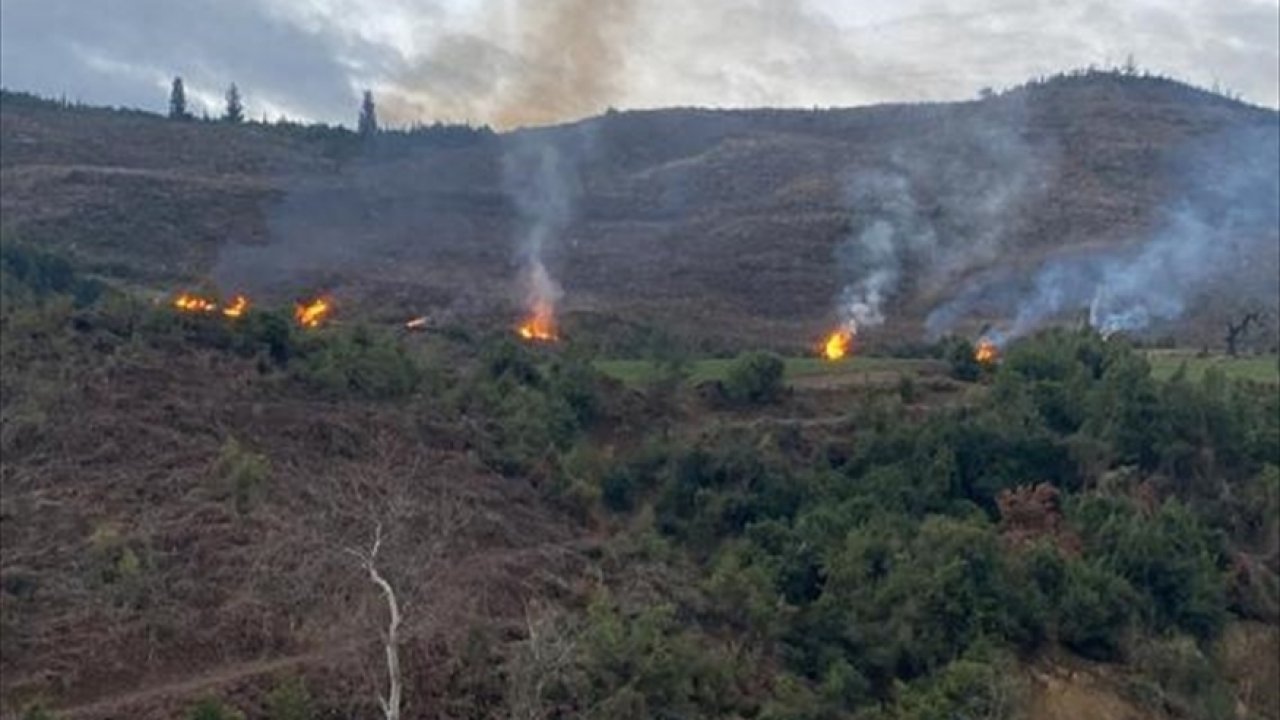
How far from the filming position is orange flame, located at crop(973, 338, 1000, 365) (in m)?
62.9

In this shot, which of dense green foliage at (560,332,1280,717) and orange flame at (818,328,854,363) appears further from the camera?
orange flame at (818,328,854,363)

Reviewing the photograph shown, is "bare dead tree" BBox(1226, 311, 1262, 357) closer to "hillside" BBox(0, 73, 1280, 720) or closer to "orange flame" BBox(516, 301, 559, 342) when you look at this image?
"hillside" BBox(0, 73, 1280, 720)

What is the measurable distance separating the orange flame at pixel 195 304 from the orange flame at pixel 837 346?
75.8 ft

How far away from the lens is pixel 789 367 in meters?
63.8

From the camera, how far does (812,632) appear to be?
41.8 meters

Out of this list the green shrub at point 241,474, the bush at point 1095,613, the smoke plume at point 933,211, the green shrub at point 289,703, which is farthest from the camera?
the smoke plume at point 933,211

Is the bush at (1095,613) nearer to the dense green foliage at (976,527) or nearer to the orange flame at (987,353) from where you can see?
the dense green foliage at (976,527)

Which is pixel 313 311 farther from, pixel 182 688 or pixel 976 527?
pixel 182 688

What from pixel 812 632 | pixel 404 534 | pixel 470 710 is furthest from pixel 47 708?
pixel 812 632

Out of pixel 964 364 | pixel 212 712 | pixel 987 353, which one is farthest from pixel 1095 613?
pixel 987 353

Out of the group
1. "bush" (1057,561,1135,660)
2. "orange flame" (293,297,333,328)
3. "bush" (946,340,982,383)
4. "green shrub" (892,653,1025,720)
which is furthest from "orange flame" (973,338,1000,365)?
"green shrub" (892,653,1025,720)

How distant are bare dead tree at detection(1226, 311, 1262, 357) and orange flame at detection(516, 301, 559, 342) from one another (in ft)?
90.2

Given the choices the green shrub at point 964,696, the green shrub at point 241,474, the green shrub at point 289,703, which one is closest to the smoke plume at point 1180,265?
the green shrub at point 964,696

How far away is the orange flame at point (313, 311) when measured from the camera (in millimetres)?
58000
